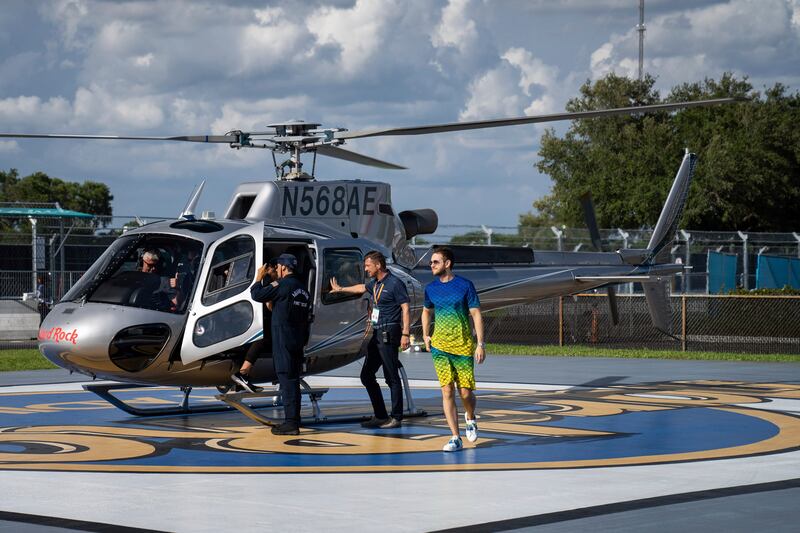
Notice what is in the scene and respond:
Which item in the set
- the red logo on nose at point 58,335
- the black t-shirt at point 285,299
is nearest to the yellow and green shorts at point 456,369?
the black t-shirt at point 285,299

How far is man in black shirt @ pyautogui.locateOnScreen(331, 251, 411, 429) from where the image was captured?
13.1 meters

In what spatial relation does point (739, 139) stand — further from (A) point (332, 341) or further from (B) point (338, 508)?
(B) point (338, 508)

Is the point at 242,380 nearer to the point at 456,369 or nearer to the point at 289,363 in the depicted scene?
the point at 289,363

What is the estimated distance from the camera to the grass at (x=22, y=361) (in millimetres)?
23031

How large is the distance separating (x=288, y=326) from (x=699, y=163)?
51.3 m

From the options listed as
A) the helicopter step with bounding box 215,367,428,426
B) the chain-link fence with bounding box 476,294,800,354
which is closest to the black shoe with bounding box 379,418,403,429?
the helicopter step with bounding box 215,367,428,426

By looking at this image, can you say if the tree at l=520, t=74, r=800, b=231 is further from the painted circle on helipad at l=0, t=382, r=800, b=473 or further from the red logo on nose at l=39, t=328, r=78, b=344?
the red logo on nose at l=39, t=328, r=78, b=344

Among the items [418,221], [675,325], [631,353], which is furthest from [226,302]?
[675,325]

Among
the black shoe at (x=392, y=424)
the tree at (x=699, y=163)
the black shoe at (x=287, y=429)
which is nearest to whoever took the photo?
the black shoe at (x=287, y=429)

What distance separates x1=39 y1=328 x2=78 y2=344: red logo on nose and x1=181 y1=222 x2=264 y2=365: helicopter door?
119 centimetres

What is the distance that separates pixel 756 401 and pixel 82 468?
399 inches

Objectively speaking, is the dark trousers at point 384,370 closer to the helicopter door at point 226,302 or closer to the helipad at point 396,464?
the helipad at point 396,464

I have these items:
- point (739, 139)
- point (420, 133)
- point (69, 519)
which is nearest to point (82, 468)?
point (69, 519)

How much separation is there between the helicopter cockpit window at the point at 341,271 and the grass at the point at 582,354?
11342 millimetres
